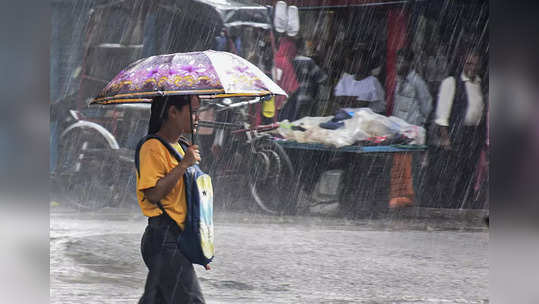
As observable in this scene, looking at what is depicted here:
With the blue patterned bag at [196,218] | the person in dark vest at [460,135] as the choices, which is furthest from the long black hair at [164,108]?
the person in dark vest at [460,135]

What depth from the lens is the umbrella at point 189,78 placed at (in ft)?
12.1

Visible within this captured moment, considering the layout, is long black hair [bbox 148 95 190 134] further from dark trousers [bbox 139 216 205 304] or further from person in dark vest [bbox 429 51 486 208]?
person in dark vest [bbox 429 51 486 208]

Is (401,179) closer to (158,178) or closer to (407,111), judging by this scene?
(407,111)

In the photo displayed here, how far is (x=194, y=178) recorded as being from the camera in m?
3.75

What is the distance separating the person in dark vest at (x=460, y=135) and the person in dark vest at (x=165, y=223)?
7161mm

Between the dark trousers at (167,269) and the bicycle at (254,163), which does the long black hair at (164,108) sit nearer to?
the dark trousers at (167,269)

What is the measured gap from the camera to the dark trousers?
12.1 feet

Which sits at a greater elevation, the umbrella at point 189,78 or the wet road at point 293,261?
the umbrella at point 189,78

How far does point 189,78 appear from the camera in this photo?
3.74 metres

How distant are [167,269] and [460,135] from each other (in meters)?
7.49

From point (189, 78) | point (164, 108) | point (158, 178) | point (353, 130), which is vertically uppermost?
point (189, 78)

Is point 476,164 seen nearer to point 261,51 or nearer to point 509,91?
point 261,51

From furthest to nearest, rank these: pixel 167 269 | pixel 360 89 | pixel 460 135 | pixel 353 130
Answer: pixel 360 89 < pixel 460 135 < pixel 353 130 < pixel 167 269

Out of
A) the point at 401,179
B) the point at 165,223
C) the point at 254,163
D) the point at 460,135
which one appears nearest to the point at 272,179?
the point at 254,163
